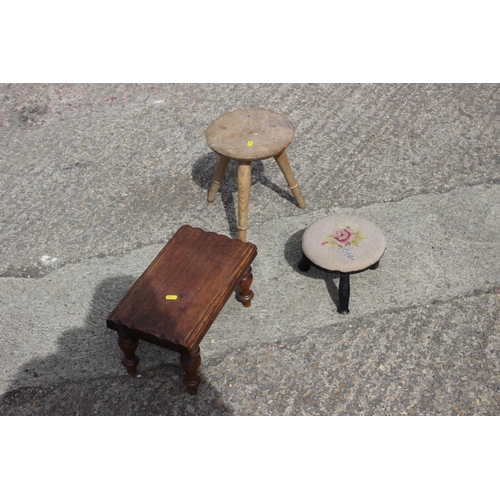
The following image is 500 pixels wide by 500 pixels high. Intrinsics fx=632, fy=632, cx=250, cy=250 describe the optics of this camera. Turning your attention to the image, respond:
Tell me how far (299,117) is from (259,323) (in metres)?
2.29

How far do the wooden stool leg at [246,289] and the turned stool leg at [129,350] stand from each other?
73 centimetres

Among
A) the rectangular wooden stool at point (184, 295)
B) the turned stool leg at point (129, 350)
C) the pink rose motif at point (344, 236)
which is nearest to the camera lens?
the rectangular wooden stool at point (184, 295)

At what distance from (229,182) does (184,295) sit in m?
1.66

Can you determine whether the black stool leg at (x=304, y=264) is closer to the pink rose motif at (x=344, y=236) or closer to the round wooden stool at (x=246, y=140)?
the pink rose motif at (x=344, y=236)

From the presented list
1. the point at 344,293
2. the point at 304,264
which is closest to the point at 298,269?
the point at 304,264

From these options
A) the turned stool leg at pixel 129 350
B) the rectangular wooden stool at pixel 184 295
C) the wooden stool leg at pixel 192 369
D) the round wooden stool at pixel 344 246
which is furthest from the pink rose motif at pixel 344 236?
the turned stool leg at pixel 129 350

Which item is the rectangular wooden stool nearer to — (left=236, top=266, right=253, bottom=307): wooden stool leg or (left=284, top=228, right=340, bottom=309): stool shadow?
(left=236, top=266, right=253, bottom=307): wooden stool leg

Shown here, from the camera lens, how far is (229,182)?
4.90 metres

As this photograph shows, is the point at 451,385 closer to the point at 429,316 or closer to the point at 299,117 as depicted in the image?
the point at 429,316

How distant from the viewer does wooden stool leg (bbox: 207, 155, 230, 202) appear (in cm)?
442

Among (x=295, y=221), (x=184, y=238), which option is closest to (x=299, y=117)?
(x=295, y=221)

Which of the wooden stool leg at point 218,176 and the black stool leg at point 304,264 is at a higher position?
the wooden stool leg at point 218,176

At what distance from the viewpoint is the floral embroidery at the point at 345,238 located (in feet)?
12.4

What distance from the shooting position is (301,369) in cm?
366
